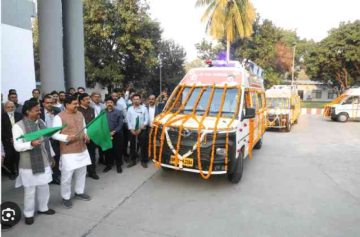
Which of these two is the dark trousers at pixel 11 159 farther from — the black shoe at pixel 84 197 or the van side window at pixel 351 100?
the van side window at pixel 351 100

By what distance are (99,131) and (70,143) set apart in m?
0.60

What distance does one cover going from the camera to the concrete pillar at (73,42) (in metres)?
9.79

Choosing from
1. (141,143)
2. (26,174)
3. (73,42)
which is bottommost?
(141,143)

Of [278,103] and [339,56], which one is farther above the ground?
[339,56]

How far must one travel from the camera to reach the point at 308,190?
5.20m

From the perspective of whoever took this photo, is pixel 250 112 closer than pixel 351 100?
Yes

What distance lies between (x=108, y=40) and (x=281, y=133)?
13.5m

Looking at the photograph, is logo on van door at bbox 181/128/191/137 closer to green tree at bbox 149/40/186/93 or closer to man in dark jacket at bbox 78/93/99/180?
man in dark jacket at bbox 78/93/99/180

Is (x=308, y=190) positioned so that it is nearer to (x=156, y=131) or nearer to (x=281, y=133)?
(x=156, y=131)

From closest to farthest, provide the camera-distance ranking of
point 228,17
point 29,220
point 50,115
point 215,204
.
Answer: point 29,220 < point 215,204 < point 50,115 < point 228,17

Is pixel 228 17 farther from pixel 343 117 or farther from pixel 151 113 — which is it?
pixel 151 113

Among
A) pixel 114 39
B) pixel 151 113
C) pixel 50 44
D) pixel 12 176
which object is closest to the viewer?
pixel 12 176

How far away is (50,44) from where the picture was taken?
8.75m

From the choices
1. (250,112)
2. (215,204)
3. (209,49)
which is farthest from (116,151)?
(209,49)
